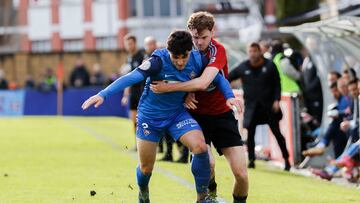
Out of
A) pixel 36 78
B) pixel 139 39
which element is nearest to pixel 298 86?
pixel 36 78

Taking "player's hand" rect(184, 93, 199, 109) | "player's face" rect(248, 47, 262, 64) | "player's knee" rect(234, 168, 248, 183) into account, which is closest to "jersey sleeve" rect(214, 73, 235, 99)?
"player's hand" rect(184, 93, 199, 109)

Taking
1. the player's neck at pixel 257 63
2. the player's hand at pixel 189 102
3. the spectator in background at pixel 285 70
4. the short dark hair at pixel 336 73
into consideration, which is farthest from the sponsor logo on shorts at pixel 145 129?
the spectator in background at pixel 285 70

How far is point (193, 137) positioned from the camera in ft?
34.6

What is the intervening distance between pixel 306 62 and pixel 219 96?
10.3m

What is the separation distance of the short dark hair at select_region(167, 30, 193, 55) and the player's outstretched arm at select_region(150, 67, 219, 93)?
0.34m

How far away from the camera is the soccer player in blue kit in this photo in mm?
10469

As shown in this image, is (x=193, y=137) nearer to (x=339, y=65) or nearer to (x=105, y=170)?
(x=105, y=170)

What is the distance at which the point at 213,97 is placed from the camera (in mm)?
11180

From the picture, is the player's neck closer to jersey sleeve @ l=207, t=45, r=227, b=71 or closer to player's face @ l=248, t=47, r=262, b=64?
player's face @ l=248, t=47, r=262, b=64

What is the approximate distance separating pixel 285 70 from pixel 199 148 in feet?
32.5

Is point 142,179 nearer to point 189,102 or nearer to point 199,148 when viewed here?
point 199,148

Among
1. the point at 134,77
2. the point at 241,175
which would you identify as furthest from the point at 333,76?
the point at 134,77

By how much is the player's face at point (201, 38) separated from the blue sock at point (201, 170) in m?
1.11

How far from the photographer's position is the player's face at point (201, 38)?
10.8 m
